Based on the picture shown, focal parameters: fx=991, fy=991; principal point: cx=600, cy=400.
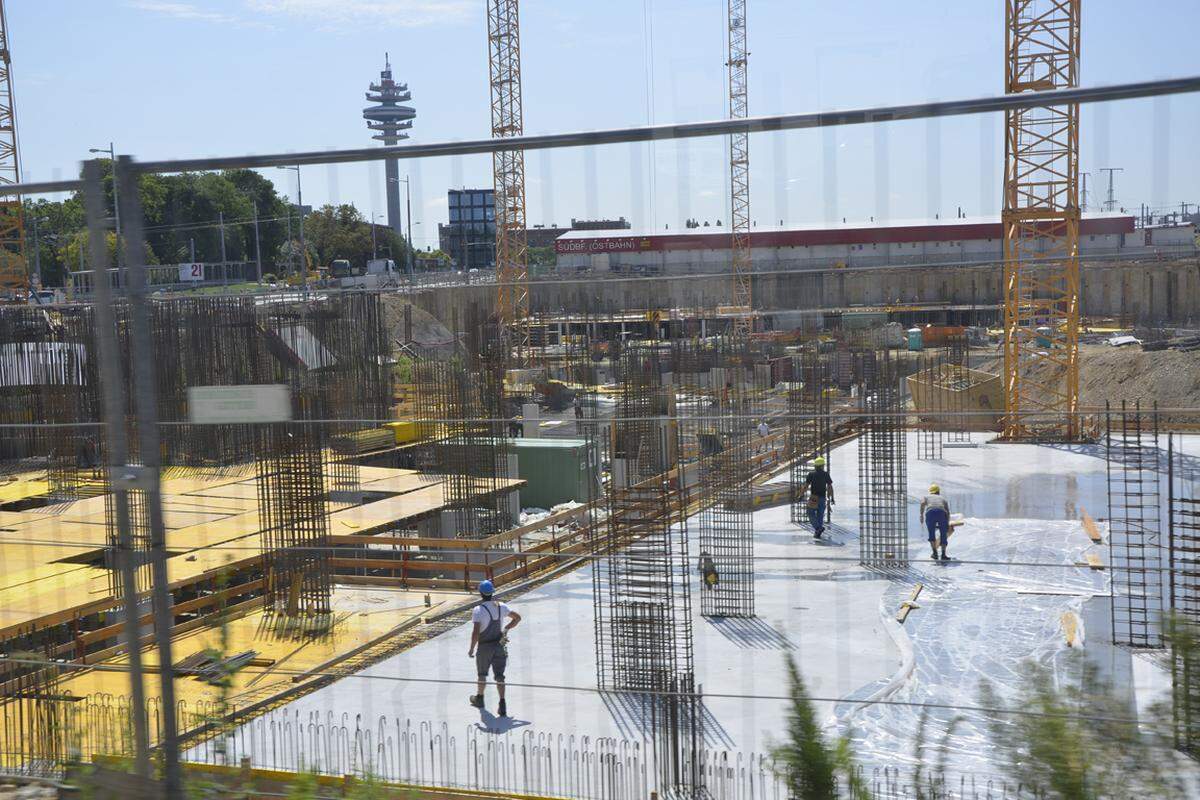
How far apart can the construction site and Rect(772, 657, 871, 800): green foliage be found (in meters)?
0.02

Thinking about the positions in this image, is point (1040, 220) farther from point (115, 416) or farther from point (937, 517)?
point (115, 416)

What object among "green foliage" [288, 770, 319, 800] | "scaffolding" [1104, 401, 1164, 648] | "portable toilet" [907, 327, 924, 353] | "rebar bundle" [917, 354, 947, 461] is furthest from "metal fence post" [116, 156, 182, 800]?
"rebar bundle" [917, 354, 947, 461]

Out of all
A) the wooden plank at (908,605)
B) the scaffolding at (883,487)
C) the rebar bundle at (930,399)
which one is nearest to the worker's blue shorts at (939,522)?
the wooden plank at (908,605)

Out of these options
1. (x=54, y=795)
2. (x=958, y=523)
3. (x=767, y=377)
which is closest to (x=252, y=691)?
(x=54, y=795)

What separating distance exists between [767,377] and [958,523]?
231 inches

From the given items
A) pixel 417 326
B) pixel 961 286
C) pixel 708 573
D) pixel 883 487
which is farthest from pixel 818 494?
pixel 961 286

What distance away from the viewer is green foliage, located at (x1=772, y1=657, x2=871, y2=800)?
73.1 inches

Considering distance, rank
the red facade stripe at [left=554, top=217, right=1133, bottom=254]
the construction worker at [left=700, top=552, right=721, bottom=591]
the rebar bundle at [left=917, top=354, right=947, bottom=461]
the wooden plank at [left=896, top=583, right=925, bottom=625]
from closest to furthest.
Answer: the red facade stripe at [left=554, top=217, right=1133, bottom=254], the wooden plank at [left=896, top=583, right=925, bottom=625], the construction worker at [left=700, top=552, right=721, bottom=591], the rebar bundle at [left=917, top=354, right=947, bottom=461]

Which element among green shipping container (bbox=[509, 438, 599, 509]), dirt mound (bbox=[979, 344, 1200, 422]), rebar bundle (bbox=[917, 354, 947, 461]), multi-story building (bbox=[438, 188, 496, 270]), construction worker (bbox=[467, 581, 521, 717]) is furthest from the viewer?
green shipping container (bbox=[509, 438, 599, 509])

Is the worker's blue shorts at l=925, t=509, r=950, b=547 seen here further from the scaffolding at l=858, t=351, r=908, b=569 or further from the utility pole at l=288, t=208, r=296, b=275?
the utility pole at l=288, t=208, r=296, b=275

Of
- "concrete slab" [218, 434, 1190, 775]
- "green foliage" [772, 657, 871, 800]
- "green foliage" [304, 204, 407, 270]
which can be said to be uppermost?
"green foliage" [304, 204, 407, 270]

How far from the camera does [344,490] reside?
8.84 meters

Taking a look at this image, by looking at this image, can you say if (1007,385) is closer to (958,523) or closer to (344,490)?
(958,523)

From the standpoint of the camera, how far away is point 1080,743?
1812mm
